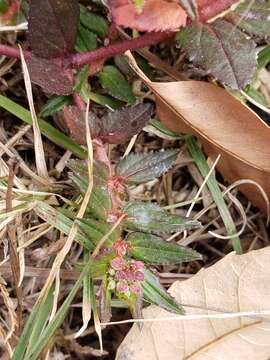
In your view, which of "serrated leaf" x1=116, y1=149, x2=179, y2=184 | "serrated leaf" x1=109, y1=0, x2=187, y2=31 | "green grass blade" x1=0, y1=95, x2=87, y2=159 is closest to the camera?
"serrated leaf" x1=109, y1=0, x2=187, y2=31

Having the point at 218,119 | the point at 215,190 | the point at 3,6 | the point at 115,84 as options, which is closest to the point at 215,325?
the point at 215,190

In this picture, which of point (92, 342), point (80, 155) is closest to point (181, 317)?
point (92, 342)

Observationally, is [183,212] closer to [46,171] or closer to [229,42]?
[46,171]

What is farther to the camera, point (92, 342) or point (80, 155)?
point (92, 342)

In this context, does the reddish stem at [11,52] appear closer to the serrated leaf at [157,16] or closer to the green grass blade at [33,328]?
the serrated leaf at [157,16]

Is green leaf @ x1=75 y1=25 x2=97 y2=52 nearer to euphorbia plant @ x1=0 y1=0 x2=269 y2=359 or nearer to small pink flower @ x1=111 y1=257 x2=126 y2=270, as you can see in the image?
euphorbia plant @ x1=0 y1=0 x2=269 y2=359

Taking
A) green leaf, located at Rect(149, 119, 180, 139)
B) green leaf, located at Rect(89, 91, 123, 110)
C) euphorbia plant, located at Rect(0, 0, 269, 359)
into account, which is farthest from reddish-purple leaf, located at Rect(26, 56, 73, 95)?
green leaf, located at Rect(149, 119, 180, 139)

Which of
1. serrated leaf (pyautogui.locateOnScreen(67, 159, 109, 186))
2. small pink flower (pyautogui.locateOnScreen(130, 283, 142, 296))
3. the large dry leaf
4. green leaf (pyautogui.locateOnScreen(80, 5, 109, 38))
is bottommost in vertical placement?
the large dry leaf
